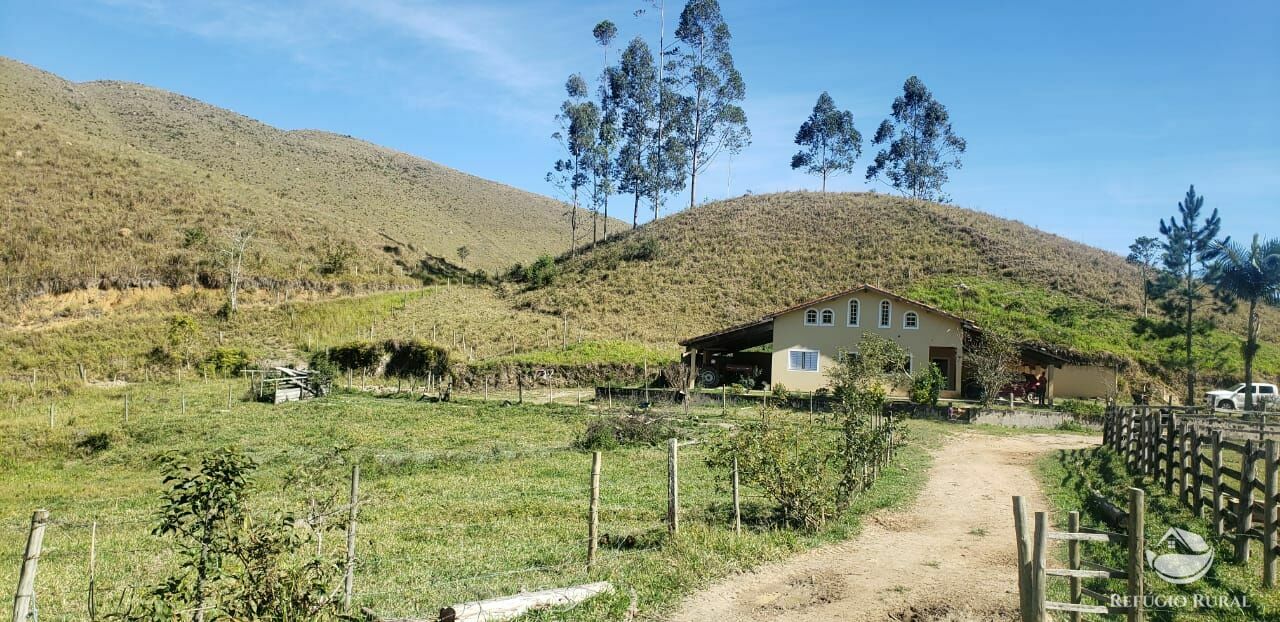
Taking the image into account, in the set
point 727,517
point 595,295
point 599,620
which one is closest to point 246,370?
point 595,295

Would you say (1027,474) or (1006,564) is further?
(1027,474)

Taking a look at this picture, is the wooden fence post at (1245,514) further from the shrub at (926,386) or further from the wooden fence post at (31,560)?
the shrub at (926,386)

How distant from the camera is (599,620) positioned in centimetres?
842

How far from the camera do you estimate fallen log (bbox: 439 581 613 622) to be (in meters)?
7.91

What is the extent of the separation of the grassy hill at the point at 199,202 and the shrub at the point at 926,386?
131 ft

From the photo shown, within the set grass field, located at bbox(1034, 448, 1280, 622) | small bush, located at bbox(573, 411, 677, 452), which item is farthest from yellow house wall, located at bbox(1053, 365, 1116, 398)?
small bush, located at bbox(573, 411, 677, 452)

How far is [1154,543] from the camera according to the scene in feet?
36.2

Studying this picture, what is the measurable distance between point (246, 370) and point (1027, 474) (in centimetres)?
3649

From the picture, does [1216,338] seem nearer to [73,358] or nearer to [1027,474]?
[1027,474]

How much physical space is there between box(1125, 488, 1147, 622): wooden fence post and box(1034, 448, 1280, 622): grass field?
4.50 feet

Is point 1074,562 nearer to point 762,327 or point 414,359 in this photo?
point 762,327

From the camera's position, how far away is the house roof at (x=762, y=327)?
3972cm

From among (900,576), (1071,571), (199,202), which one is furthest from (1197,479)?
(199,202)

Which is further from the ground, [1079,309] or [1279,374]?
[1079,309]
